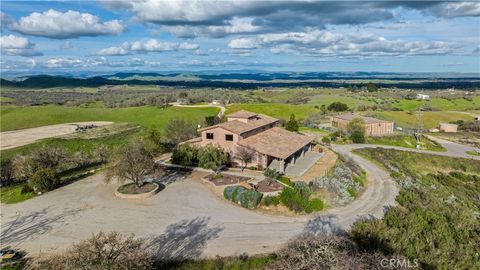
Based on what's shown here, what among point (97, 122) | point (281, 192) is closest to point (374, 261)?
point (281, 192)

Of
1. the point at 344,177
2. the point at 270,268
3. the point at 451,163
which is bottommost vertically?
the point at 451,163

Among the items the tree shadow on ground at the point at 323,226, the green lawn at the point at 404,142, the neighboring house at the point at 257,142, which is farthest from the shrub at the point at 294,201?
the green lawn at the point at 404,142

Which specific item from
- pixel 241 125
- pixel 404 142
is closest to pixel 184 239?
pixel 241 125

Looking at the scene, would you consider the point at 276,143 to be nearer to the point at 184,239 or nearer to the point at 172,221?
the point at 172,221

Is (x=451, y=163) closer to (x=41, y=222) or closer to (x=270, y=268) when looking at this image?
(x=270, y=268)

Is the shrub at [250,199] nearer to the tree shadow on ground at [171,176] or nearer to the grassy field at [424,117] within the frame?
the tree shadow on ground at [171,176]

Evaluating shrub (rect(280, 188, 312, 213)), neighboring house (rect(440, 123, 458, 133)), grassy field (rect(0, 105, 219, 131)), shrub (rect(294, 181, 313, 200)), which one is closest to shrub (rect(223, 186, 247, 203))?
shrub (rect(280, 188, 312, 213))
